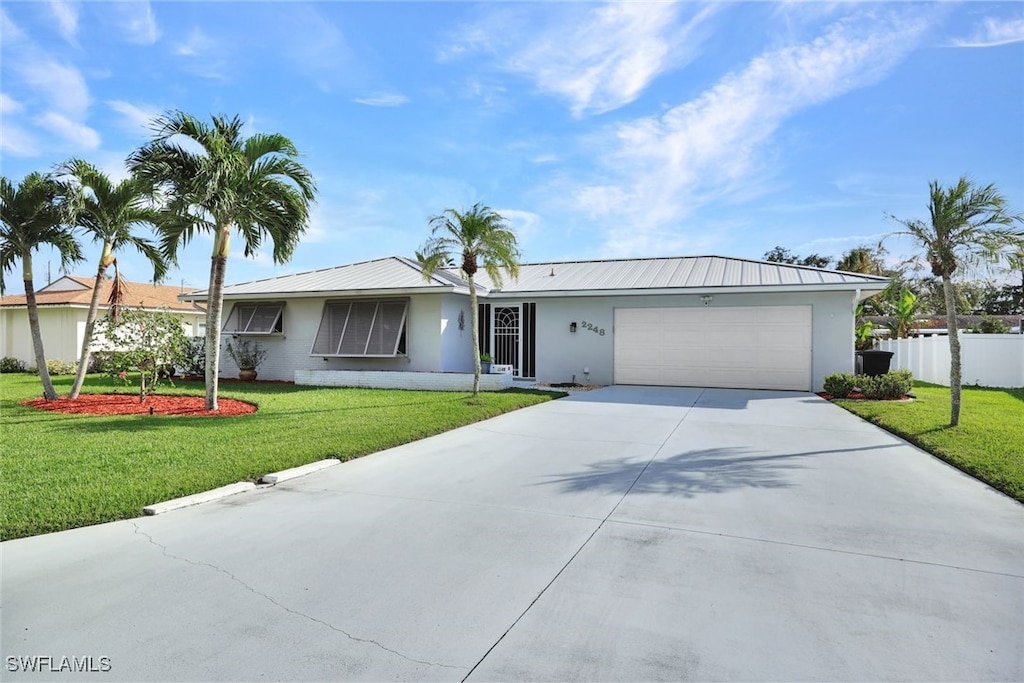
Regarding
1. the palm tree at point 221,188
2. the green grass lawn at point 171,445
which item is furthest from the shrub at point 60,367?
the palm tree at point 221,188

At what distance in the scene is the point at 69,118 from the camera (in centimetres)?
1086

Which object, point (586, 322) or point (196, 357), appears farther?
point (196, 357)

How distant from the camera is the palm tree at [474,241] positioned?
1211 cm

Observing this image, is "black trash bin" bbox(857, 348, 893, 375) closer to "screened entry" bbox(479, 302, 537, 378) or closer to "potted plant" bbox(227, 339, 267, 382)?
"screened entry" bbox(479, 302, 537, 378)

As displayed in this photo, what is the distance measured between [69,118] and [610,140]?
37.1ft

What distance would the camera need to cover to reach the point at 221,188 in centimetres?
1041

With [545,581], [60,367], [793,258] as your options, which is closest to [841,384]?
[545,581]

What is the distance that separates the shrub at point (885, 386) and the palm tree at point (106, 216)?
1598cm

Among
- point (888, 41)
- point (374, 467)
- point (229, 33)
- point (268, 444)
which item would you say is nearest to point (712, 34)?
point (888, 41)

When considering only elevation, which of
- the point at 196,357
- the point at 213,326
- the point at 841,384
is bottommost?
the point at 841,384

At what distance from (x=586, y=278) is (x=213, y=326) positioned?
11012 mm

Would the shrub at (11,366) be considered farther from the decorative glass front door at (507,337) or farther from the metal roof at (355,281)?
the decorative glass front door at (507,337)

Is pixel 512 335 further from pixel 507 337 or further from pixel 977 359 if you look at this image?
pixel 977 359

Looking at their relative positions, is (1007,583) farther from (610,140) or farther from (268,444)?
(610,140)
